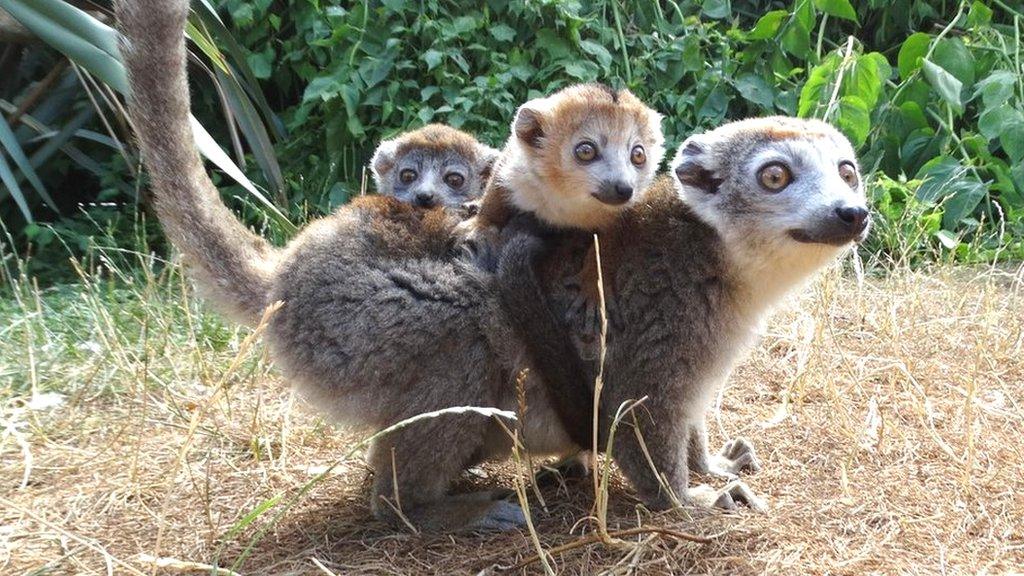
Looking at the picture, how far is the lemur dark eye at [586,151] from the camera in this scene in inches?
182

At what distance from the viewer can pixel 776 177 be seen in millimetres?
3979

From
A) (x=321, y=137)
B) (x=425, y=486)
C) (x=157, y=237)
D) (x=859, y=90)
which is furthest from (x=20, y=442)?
(x=859, y=90)

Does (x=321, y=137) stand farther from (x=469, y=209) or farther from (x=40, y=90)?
(x=469, y=209)

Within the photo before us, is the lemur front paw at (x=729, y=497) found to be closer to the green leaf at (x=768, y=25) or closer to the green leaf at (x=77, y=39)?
the green leaf at (x=77, y=39)

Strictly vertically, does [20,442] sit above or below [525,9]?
below

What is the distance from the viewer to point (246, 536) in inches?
149

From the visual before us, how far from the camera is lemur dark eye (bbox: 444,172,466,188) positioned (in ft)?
18.3

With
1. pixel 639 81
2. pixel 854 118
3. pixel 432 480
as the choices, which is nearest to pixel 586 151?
pixel 432 480

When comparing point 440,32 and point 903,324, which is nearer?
point 903,324

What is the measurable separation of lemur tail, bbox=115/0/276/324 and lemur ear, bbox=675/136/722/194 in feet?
5.29

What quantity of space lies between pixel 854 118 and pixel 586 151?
3.47 metres

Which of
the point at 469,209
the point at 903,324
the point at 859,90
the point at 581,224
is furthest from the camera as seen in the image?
the point at 859,90

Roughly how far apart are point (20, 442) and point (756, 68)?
6.37m

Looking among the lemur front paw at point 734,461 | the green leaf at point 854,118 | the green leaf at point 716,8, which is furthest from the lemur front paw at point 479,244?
the green leaf at point 716,8
